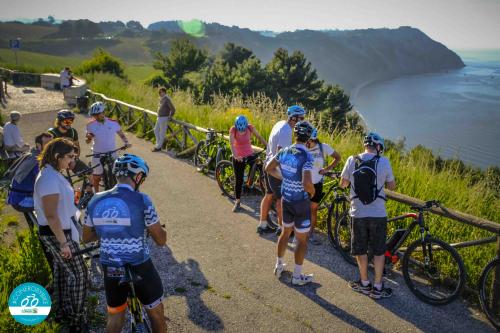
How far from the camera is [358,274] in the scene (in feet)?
18.6

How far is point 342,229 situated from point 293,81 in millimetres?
72928

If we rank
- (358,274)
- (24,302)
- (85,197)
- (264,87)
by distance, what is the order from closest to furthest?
(24,302) < (358,274) < (85,197) < (264,87)

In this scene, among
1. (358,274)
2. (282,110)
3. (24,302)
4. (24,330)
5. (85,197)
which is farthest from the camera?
(282,110)

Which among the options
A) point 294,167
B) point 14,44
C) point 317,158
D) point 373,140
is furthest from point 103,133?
point 14,44

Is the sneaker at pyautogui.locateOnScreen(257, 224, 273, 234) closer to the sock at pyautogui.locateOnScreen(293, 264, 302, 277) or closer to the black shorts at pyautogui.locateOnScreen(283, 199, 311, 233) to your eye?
the sock at pyautogui.locateOnScreen(293, 264, 302, 277)

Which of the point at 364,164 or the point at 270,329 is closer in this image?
the point at 270,329

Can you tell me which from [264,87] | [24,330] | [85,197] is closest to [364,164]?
[24,330]

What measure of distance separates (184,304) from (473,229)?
417cm

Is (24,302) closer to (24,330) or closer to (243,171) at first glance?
(24,330)

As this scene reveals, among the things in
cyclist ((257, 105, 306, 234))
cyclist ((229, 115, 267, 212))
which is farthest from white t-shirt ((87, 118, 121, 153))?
cyclist ((257, 105, 306, 234))

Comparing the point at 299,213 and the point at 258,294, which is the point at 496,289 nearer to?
the point at 299,213

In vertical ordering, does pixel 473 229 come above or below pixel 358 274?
above

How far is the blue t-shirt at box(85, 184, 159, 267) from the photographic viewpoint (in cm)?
323

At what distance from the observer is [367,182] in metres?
4.76
